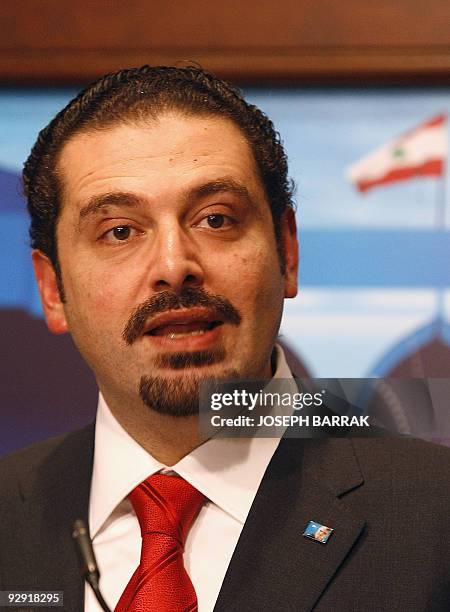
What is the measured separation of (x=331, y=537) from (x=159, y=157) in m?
0.61

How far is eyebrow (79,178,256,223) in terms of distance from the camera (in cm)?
136

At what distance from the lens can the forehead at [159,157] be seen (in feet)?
4.47

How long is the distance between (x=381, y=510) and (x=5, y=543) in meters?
0.59

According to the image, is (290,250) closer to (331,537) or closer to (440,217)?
(440,217)

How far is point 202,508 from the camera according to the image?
4.48ft

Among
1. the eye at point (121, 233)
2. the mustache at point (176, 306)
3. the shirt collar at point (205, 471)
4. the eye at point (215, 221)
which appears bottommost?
the shirt collar at point (205, 471)

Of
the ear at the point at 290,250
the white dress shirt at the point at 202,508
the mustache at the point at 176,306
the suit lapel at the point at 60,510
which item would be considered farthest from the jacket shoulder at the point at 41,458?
the ear at the point at 290,250

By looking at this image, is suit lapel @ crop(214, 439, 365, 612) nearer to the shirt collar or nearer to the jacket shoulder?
the shirt collar

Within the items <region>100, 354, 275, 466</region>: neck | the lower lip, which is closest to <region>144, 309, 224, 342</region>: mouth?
the lower lip

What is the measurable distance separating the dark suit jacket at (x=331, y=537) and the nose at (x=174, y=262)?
310 mm

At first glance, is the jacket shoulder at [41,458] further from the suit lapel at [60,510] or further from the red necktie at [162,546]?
the red necktie at [162,546]

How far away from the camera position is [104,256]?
1.39 m

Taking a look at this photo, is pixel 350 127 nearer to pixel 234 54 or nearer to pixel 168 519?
pixel 234 54

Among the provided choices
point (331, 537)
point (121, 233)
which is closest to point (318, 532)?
point (331, 537)
